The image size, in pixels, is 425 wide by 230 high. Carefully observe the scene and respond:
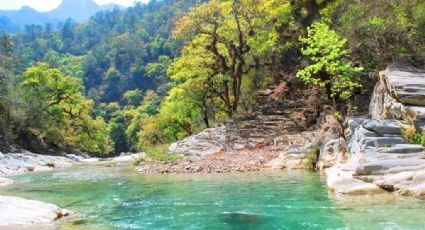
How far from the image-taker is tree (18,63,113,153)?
51.3 meters

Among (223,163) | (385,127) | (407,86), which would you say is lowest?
(223,163)

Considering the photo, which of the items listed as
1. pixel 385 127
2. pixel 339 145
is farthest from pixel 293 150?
pixel 385 127

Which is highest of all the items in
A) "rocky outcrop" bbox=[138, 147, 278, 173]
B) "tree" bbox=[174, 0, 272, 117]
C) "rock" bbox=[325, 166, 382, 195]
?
"tree" bbox=[174, 0, 272, 117]

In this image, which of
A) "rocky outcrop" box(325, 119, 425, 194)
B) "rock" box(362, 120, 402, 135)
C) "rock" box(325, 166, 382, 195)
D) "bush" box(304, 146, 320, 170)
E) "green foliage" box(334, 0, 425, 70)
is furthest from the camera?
"green foliage" box(334, 0, 425, 70)

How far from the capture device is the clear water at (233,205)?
9719mm

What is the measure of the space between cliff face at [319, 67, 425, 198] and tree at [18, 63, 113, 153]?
131ft

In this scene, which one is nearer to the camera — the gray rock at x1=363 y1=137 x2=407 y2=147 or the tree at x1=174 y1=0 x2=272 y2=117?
the gray rock at x1=363 y1=137 x2=407 y2=147

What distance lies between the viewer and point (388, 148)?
562 inches

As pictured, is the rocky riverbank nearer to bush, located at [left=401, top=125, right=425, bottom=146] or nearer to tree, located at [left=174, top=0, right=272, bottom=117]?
bush, located at [left=401, top=125, right=425, bottom=146]

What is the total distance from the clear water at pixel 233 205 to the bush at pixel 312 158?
1498 mm

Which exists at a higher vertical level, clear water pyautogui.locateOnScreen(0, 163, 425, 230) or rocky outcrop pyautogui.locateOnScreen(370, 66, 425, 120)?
rocky outcrop pyautogui.locateOnScreen(370, 66, 425, 120)

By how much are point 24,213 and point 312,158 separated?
41.5 feet

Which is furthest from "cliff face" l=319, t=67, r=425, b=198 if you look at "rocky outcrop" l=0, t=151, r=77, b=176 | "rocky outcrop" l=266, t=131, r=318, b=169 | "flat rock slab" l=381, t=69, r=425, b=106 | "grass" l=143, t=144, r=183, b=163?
"rocky outcrop" l=0, t=151, r=77, b=176

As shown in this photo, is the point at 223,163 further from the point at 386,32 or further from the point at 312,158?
the point at 386,32
